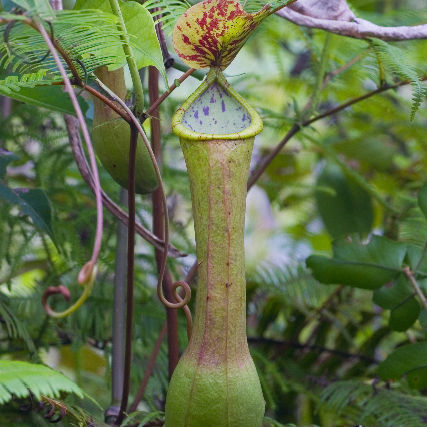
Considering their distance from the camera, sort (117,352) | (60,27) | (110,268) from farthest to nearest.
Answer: (110,268), (117,352), (60,27)

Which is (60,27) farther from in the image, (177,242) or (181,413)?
(177,242)

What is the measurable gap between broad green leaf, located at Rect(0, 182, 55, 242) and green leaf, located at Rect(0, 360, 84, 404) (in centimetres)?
28

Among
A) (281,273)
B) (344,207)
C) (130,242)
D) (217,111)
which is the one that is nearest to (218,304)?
(130,242)

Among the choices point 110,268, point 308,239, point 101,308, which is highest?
point 110,268

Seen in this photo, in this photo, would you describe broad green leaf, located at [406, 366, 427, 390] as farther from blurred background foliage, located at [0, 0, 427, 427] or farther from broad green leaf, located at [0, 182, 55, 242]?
broad green leaf, located at [0, 182, 55, 242]

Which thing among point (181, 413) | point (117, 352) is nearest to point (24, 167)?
point (117, 352)

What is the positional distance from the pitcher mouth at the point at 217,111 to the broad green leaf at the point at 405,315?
44cm

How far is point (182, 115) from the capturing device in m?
0.57

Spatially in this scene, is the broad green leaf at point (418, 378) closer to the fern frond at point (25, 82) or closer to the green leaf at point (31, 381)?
the green leaf at point (31, 381)

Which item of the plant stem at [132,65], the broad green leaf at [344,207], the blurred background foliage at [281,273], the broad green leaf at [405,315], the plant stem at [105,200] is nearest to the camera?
the plant stem at [132,65]

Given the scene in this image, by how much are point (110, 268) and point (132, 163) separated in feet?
1.33

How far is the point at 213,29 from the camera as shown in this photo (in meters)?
0.54

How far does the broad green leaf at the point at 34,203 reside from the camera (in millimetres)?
698

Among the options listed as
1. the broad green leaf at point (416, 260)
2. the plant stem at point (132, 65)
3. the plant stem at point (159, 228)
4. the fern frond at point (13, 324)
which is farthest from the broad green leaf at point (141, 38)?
the broad green leaf at point (416, 260)
